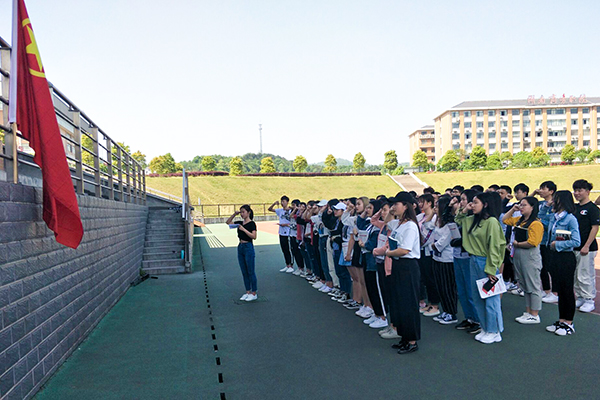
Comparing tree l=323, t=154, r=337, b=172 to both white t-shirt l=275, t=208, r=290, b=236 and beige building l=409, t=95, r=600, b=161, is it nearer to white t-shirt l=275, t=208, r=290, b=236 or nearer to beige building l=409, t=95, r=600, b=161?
beige building l=409, t=95, r=600, b=161

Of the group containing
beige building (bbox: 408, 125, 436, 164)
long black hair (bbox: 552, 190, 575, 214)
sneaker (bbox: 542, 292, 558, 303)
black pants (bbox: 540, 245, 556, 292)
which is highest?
beige building (bbox: 408, 125, 436, 164)

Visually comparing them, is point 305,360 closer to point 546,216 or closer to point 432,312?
point 432,312

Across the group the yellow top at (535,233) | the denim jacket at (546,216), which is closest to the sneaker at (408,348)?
the yellow top at (535,233)

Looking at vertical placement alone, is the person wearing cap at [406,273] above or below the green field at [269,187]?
below

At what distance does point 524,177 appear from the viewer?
166 feet

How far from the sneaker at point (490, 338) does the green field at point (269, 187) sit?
3901 centimetres

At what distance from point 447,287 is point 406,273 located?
149cm

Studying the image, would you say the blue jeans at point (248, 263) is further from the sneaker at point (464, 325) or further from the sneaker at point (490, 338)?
the sneaker at point (490, 338)

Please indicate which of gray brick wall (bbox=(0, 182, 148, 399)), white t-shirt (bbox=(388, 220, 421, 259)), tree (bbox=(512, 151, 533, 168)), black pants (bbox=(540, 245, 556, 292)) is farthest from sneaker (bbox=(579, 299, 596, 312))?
tree (bbox=(512, 151, 533, 168))

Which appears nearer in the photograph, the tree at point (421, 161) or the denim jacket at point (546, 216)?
the denim jacket at point (546, 216)

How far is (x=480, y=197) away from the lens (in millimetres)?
4910

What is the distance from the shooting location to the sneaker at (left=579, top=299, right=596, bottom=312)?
600cm

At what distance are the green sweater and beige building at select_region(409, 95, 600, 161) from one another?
88.8 meters

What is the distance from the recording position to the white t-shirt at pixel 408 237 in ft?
15.0
